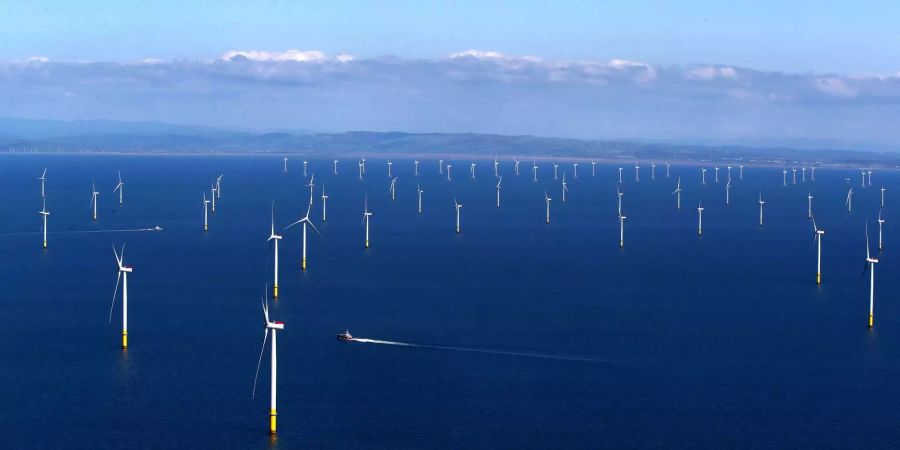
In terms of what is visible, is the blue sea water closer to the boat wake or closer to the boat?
the boat wake

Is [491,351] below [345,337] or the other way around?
below

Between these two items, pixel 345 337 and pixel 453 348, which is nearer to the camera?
pixel 453 348

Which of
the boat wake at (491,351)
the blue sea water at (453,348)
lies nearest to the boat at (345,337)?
the boat wake at (491,351)

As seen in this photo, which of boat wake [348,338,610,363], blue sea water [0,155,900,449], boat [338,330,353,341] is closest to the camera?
blue sea water [0,155,900,449]

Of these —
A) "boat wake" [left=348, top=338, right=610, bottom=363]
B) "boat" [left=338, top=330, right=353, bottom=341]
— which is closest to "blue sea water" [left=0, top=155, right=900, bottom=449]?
"boat wake" [left=348, top=338, right=610, bottom=363]

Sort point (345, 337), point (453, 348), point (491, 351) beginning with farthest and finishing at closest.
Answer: point (345, 337), point (453, 348), point (491, 351)

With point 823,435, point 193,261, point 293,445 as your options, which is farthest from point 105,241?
point 823,435

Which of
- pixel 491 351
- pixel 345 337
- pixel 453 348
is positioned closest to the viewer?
pixel 491 351

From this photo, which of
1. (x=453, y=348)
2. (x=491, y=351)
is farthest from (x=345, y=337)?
(x=491, y=351)

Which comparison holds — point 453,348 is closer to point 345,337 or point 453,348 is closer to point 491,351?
point 491,351

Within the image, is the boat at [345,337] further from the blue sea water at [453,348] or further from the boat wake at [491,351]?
the blue sea water at [453,348]
